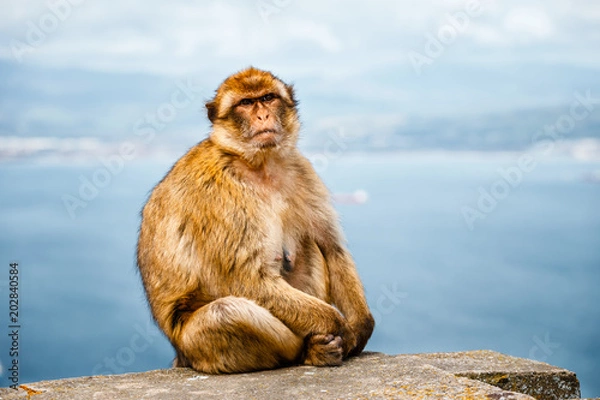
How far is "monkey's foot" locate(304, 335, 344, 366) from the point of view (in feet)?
18.6

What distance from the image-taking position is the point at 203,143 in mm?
6207

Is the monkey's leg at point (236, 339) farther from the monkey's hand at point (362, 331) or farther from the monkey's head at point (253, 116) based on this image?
the monkey's head at point (253, 116)

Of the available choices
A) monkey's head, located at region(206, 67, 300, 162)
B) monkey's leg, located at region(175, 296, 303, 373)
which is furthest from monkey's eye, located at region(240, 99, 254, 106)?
monkey's leg, located at region(175, 296, 303, 373)

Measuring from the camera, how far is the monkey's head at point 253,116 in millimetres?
5863

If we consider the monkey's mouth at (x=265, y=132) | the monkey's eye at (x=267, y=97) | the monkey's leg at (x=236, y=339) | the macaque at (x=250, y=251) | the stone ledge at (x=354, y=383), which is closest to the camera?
the stone ledge at (x=354, y=383)

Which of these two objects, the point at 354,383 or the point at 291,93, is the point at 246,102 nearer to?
the point at 291,93

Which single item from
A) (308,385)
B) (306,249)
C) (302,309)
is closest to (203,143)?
(306,249)

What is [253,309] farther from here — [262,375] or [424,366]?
[424,366]

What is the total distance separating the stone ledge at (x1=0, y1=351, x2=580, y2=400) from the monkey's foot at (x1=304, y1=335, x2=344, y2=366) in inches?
2.9

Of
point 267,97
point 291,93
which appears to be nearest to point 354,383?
point 267,97

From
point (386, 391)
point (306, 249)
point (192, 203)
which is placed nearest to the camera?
point (386, 391)

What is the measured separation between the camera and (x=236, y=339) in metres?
5.58

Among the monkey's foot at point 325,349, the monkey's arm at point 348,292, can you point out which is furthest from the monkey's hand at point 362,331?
the monkey's foot at point 325,349

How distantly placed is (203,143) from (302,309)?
5.14 ft
